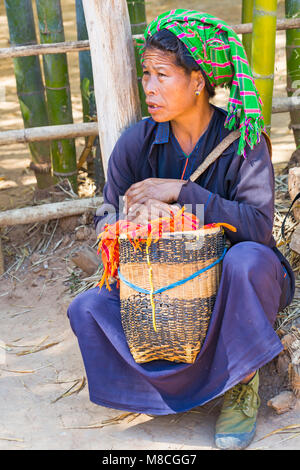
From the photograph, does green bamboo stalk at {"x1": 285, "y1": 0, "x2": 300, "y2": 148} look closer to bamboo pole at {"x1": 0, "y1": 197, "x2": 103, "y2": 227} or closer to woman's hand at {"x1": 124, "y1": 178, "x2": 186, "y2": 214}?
bamboo pole at {"x1": 0, "y1": 197, "x2": 103, "y2": 227}

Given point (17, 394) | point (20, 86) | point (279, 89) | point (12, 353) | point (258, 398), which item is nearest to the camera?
point (258, 398)

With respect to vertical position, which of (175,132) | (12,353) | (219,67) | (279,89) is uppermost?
(219,67)

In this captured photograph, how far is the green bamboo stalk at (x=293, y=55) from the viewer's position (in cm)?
360

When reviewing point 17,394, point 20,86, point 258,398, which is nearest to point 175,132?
point 258,398

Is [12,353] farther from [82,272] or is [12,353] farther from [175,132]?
[175,132]

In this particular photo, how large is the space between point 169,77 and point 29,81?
1.99 metres

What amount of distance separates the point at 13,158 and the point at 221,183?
375cm

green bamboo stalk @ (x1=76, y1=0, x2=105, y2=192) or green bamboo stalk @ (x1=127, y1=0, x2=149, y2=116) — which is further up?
green bamboo stalk @ (x1=127, y1=0, x2=149, y2=116)

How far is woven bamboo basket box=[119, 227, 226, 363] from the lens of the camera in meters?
2.14

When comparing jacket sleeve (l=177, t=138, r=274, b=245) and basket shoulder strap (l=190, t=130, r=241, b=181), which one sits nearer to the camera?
jacket sleeve (l=177, t=138, r=274, b=245)

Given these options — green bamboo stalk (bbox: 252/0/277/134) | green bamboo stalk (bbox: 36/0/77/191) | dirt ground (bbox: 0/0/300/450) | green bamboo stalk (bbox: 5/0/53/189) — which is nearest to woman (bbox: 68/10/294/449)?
dirt ground (bbox: 0/0/300/450)

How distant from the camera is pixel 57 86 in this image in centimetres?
387

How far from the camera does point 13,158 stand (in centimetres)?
574

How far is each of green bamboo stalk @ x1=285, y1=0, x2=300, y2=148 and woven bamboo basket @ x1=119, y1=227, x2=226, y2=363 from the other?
6.08 feet
